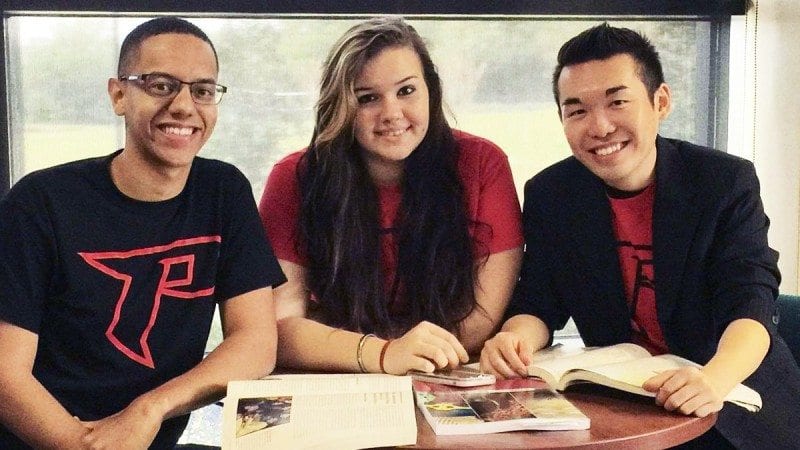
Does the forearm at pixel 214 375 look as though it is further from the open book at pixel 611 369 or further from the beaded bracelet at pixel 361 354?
the open book at pixel 611 369

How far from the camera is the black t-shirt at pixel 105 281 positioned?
1722mm

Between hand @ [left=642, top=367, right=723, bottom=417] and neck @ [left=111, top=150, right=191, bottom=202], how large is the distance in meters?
1.04

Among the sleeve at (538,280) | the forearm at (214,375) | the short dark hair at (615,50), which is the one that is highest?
the short dark hair at (615,50)

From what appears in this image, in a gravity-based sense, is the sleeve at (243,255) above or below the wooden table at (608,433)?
above

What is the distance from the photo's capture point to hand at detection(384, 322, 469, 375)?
1.68m

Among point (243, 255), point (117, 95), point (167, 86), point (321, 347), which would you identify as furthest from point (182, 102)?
point (321, 347)

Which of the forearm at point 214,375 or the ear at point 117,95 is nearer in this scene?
the forearm at point 214,375

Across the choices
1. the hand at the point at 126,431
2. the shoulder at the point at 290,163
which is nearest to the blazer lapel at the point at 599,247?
the shoulder at the point at 290,163

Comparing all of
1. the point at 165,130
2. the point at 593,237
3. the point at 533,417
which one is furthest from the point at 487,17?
the point at 533,417

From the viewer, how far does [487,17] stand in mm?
2898

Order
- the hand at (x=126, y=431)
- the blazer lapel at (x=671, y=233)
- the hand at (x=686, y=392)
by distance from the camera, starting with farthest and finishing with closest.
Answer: the blazer lapel at (x=671, y=233) < the hand at (x=126, y=431) < the hand at (x=686, y=392)

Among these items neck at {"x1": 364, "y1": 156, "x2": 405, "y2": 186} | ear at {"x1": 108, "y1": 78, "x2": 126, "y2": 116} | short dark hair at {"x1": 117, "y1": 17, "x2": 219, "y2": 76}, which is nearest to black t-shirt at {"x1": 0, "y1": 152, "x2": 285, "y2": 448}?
ear at {"x1": 108, "y1": 78, "x2": 126, "y2": 116}

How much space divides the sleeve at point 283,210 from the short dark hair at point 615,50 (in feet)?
2.28

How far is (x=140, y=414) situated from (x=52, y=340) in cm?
32
